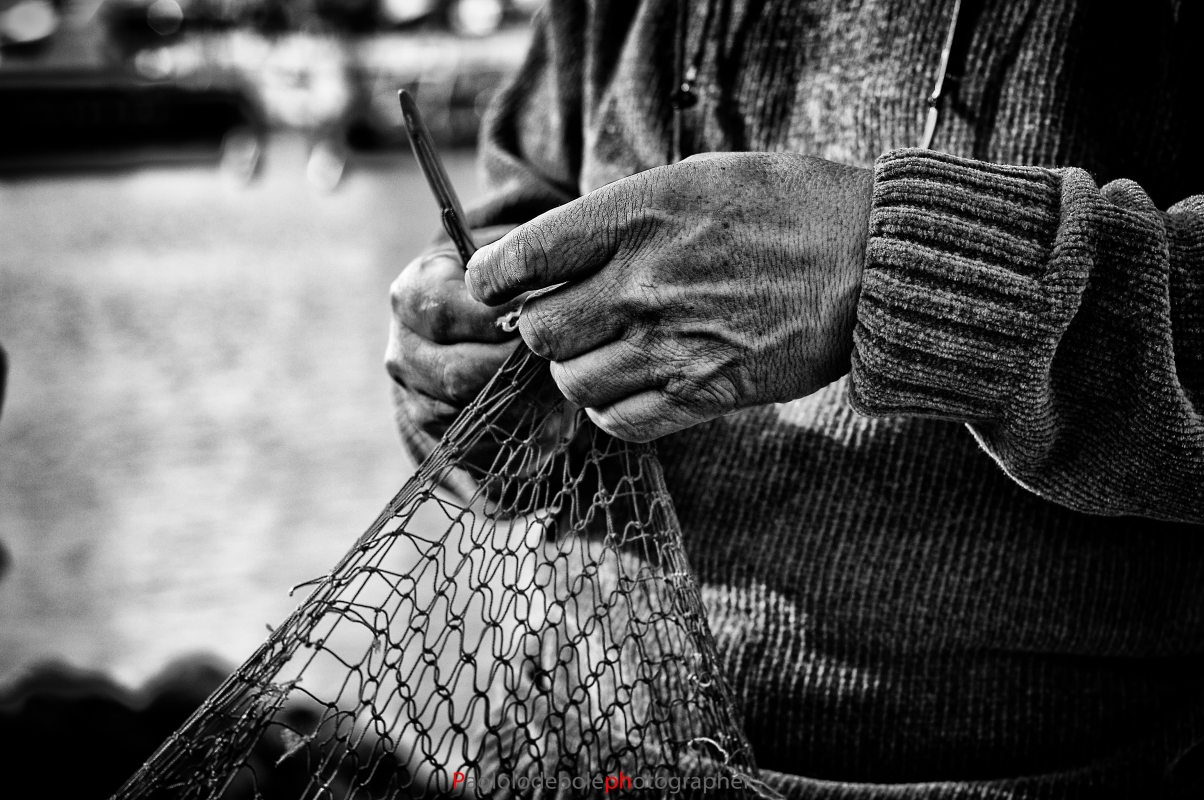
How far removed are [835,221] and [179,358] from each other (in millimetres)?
3660

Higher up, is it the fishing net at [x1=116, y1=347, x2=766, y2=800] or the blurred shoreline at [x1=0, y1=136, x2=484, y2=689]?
the fishing net at [x1=116, y1=347, x2=766, y2=800]

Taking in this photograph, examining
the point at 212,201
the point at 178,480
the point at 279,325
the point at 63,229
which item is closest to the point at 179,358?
the point at 279,325

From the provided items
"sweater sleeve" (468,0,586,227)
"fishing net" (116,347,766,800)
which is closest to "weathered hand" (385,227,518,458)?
"fishing net" (116,347,766,800)

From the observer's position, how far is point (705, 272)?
653 millimetres

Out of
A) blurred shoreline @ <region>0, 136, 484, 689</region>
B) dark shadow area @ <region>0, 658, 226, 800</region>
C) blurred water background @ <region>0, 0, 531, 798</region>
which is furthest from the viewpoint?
blurred shoreline @ <region>0, 136, 484, 689</region>

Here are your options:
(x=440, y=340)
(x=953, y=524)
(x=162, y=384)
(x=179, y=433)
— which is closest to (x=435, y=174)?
(x=440, y=340)

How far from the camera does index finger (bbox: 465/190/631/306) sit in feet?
2.13

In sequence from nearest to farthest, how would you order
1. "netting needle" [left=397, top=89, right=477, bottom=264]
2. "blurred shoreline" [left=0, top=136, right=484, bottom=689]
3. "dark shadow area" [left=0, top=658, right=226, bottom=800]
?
"netting needle" [left=397, top=89, right=477, bottom=264], "dark shadow area" [left=0, top=658, right=226, bottom=800], "blurred shoreline" [left=0, top=136, right=484, bottom=689]

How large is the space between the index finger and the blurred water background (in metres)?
0.73

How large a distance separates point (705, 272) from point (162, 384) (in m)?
3.35

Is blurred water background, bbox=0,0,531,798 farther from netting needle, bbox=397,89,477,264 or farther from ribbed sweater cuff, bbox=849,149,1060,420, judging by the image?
ribbed sweater cuff, bbox=849,149,1060,420

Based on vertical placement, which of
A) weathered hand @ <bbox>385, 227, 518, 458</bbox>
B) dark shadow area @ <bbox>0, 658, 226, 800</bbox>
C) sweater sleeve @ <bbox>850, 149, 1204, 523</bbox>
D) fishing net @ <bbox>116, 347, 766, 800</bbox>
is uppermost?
sweater sleeve @ <bbox>850, 149, 1204, 523</bbox>

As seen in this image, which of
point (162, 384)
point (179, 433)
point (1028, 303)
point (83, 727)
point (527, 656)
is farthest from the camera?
point (162, 384)

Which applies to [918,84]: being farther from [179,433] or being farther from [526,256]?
[179,433]
